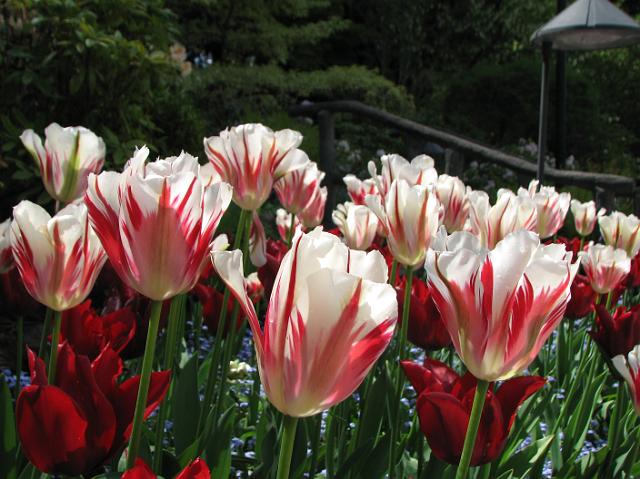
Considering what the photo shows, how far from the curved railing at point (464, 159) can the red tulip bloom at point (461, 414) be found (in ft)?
16.7

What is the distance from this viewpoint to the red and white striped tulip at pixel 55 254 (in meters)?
1.14

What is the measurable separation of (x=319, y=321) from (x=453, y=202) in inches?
56.5

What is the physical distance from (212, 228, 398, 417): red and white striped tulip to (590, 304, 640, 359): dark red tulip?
3.89 feet

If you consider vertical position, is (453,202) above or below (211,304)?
above

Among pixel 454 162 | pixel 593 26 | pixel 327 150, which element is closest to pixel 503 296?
pixel 593 26

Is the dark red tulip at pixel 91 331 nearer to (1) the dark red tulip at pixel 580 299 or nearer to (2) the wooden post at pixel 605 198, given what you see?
(1) the dark red tulip at pixel 580 299


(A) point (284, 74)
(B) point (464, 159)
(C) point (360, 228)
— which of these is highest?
(C) point (360, 228)

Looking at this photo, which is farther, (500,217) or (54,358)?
(500,217)

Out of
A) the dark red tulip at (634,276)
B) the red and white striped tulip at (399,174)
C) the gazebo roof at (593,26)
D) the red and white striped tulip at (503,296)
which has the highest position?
the gazebo roof at (593,26)

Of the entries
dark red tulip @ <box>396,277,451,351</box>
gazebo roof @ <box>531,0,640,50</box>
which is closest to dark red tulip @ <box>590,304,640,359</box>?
dark red tulip @ <box>396,277,451,351</box>

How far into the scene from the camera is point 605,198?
6023mm

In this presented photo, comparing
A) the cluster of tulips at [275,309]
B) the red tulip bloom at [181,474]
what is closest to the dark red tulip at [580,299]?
the cluster of tulips at [275,309]

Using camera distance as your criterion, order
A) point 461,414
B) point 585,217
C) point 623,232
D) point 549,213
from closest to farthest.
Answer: point 461,414 → point 549,213 → point 623,232 → point 585,217

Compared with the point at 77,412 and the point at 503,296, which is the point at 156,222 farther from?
the point at 503,296
